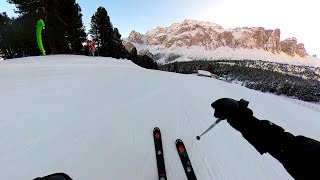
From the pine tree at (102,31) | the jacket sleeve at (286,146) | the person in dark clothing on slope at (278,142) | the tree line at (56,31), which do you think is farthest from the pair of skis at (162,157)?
the pine tree at (102,31)

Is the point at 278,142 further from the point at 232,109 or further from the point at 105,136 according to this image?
the point at 105,136

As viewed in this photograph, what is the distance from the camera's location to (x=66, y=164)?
4.34 metres

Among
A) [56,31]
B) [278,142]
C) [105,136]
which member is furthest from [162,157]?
[56,31]

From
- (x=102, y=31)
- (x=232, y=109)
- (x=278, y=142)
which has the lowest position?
(x=102, y=31)

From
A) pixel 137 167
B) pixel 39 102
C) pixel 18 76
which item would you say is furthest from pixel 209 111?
pixel 18 76

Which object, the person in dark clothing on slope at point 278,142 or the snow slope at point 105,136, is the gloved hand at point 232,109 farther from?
the snow slope at point 105,136

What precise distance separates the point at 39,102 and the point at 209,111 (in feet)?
19.6

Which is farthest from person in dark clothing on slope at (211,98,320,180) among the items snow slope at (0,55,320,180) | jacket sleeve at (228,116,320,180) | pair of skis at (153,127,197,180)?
snow slope at (0,55,320,180)

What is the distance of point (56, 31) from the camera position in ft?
96.8

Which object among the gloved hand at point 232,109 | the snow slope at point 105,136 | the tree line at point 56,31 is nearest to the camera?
the gloved hand at point 232,109

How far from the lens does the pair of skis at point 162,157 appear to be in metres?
4.44

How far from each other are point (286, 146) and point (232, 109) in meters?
0.93

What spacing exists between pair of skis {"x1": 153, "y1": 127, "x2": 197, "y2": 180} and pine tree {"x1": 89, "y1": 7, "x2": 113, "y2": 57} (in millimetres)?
47013

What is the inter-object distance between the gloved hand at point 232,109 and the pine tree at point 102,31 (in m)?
48.9
